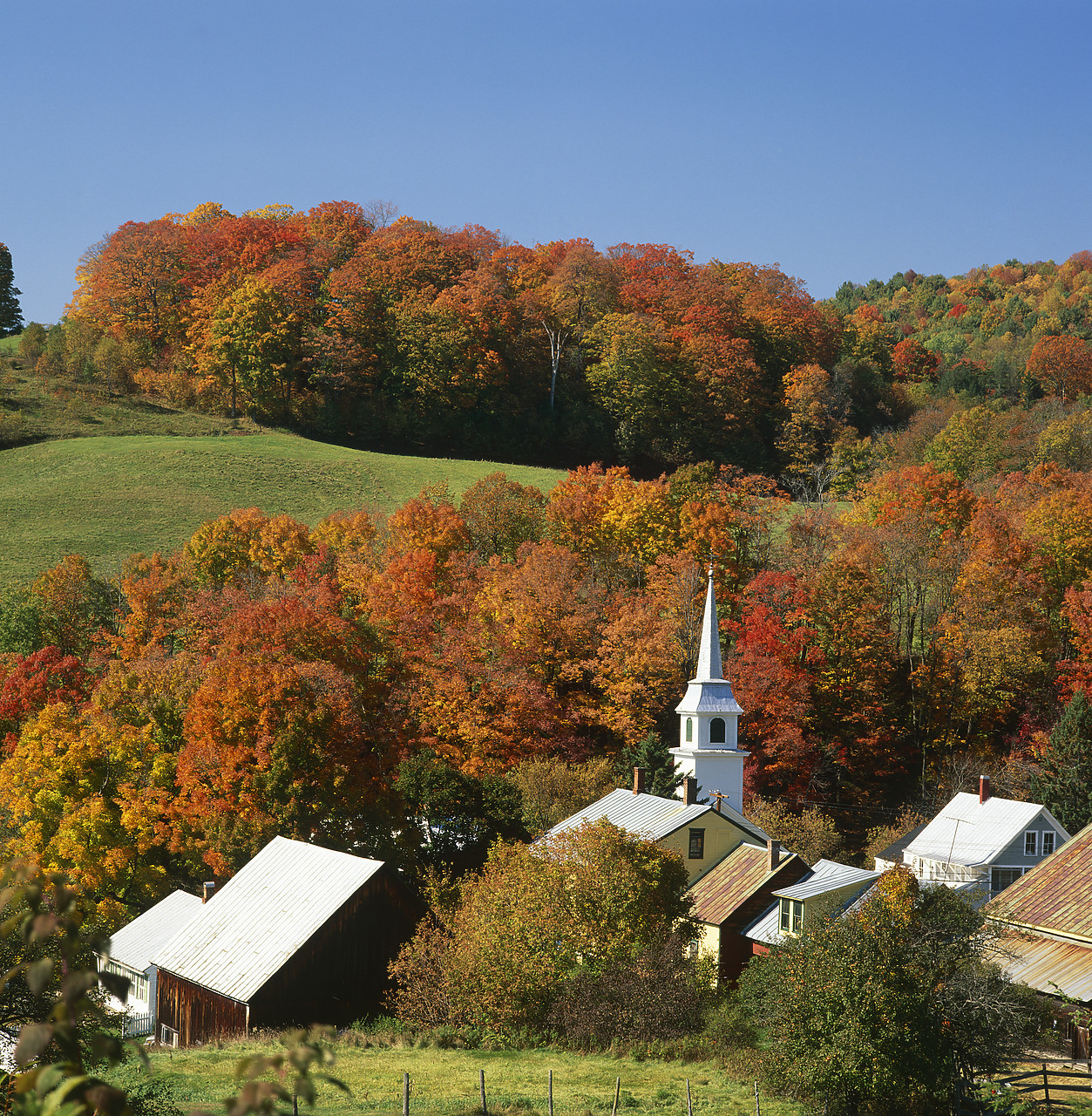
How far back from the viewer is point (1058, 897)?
31.7 meters

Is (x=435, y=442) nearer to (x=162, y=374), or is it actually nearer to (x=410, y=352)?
(x=410, y=352)

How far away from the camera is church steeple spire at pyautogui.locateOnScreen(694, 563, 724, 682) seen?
51.5 m

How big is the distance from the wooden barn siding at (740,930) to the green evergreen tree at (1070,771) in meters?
19.2

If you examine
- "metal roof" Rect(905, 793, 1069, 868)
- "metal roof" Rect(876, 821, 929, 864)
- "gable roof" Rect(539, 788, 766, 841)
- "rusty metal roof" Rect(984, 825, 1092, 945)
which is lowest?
"metal roof" Rect(876, 821, 929, 864)

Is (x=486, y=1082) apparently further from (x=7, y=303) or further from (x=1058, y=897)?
(x=7, y=303)

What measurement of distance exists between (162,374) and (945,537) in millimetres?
64598

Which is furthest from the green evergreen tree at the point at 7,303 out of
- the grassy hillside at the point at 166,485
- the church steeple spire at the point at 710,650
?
the church steeple spire at the point at 710,650

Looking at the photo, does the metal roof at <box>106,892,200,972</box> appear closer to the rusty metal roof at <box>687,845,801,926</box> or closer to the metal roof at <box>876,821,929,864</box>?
the rusty metal roof at <box>687,845,801,926</box>

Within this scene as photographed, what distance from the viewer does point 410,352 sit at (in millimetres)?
100188

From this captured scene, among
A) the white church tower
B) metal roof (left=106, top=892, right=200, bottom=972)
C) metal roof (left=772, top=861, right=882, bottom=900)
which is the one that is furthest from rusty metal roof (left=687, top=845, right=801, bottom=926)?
metal roof (left=106, top=892, right=200, bottom=972)

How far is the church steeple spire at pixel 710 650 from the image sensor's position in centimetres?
5150

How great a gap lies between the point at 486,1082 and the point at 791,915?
13824 mm

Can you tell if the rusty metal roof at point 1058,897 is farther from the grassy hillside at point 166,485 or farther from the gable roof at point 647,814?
the grassy hillside at point 166,485

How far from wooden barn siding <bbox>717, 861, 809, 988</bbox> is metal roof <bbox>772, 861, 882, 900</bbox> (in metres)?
0.81
